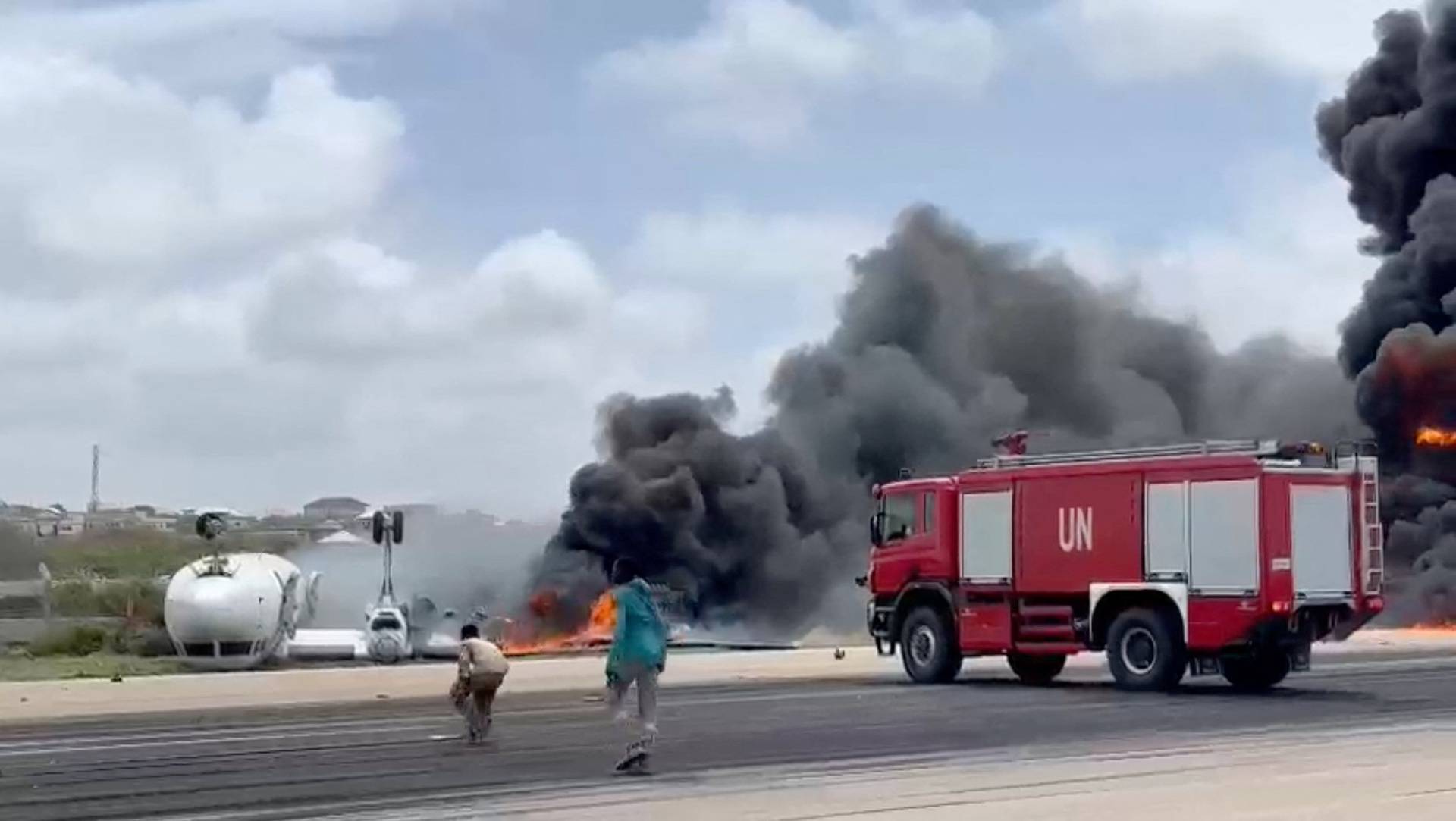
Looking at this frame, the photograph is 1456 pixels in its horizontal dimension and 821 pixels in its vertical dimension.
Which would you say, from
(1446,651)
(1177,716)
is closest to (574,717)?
(1177,716)

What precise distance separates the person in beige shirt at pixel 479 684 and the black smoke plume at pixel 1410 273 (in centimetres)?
4192

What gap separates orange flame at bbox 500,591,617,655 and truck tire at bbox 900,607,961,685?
698 inches

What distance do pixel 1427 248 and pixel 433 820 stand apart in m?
55.5

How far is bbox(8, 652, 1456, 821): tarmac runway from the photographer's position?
45.5 ft

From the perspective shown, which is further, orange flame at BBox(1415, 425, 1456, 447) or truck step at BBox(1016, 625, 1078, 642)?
orange flame at BBox(1415, 425, 1456, 447)

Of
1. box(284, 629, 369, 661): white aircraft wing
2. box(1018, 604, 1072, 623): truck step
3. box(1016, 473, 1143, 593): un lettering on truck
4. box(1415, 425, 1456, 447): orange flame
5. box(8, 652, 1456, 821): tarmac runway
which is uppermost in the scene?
box(1415, 425, 1456, 447): orange flame

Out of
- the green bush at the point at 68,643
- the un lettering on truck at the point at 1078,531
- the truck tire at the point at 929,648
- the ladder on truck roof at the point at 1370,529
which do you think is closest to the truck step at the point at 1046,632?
the un lettering on truck at the point at 1078,531

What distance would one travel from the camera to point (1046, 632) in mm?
28578

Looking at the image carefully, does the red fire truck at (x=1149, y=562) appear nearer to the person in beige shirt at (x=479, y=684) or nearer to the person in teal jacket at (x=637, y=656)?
the person in beige shirt at (x=479, y=684)

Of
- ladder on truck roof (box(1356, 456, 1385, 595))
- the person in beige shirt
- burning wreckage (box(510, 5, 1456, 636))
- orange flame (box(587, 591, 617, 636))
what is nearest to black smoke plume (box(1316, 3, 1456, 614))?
burning wreckage (box(510, 5, 1456, 636))

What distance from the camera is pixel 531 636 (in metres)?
55.6

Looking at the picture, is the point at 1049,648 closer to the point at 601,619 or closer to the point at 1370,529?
the point at 1370,529

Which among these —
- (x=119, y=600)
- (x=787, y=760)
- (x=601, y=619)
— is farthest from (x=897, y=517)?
(x=601, y=619)

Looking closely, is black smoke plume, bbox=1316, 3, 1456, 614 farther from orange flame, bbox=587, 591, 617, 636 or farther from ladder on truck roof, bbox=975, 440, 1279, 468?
ladder on truck roof, bbox=975, 440, 1279, 468
